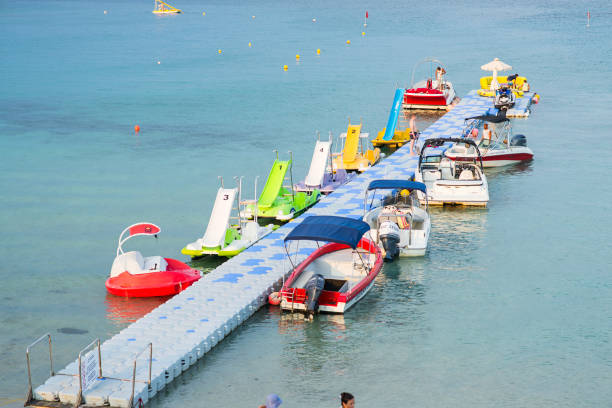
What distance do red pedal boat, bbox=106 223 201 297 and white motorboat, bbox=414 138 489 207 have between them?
37.0ft

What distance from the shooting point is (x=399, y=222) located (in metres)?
27.5

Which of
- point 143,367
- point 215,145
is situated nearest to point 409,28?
point 215,145

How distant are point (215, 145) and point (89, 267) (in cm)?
1983

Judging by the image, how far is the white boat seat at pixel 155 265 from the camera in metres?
24.0

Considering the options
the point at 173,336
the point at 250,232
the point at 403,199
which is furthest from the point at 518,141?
the point at 173,336

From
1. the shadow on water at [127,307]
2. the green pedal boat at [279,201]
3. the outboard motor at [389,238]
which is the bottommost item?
the shadow on water at [127,307]

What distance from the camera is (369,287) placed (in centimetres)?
2364

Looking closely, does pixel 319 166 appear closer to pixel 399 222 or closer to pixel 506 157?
pixel 399 222

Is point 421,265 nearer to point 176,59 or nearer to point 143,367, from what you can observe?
point 143,367

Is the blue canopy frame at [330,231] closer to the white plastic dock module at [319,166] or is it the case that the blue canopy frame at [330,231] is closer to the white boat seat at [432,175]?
the white plastic dock module at [319,166]

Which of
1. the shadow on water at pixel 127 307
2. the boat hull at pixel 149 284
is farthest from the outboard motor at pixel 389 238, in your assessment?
the shadow on water at pixel 127 307

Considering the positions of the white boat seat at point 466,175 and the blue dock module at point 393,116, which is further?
the blue dock module at point 393,116

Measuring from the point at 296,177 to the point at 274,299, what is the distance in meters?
17.2

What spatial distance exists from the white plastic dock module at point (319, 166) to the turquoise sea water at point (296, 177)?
435 cm
